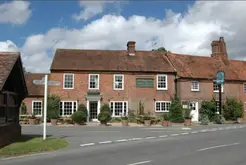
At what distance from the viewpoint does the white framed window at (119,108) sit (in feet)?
122

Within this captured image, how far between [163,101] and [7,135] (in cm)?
2432

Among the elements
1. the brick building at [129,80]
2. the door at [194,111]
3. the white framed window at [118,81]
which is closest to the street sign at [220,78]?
the brick building at [129,80]

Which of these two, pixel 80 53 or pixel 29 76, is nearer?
pixel 80 53

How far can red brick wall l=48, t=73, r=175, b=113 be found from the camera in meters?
36.6

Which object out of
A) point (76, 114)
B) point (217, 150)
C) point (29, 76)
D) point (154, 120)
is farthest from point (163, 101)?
point (217, 150)

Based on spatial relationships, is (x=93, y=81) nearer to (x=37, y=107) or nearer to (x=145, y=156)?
(x=37, y=107)

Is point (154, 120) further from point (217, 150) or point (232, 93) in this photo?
point (217, 150)

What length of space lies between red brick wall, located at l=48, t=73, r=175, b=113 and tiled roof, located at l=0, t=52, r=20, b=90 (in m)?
19.4

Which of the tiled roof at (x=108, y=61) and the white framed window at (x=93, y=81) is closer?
the white framed window at (x=93, y=81)

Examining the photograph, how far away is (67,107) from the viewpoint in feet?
120

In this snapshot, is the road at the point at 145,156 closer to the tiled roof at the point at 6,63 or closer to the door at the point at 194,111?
the tiled roof at the point at 6,63

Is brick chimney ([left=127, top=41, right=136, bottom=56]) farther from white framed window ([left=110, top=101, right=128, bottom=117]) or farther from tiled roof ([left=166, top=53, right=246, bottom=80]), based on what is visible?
white framed window ([left=110, top=101, right=128, bottom=117])

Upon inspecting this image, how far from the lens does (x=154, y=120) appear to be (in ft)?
113

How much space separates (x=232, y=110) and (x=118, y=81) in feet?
46.8
